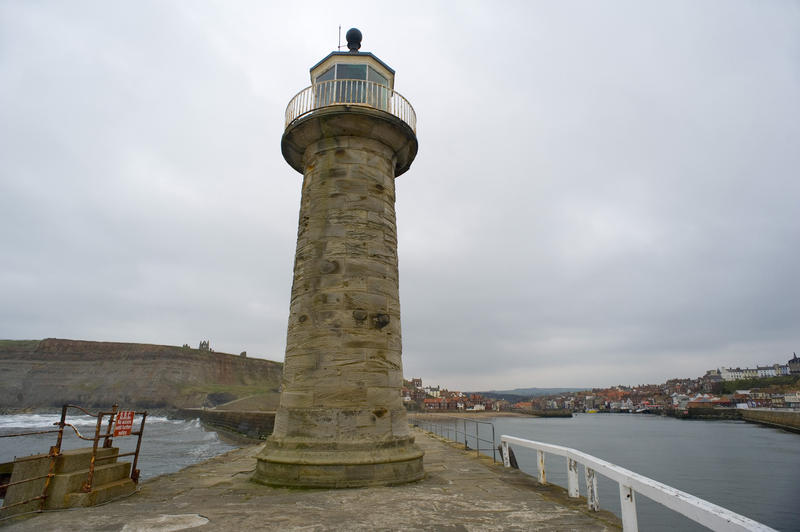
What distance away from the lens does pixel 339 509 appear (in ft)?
15.0

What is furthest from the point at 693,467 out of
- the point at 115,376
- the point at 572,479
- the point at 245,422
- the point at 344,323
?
the point at 115,376

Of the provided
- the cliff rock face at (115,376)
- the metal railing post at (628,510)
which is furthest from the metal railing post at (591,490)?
the cliff rock face at (115,376)

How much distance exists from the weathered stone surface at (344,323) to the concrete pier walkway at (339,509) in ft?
1.37

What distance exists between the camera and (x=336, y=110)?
7426 mm

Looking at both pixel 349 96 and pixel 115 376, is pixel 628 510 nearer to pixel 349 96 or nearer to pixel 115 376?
pixel 349 96

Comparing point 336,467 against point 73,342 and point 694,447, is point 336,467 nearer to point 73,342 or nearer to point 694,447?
point 694,447

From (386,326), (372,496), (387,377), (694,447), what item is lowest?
(694,447)

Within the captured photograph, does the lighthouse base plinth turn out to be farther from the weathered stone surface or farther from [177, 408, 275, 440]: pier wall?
[177, 408, 275, 440]: pier wall

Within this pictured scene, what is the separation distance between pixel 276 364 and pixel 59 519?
112322mm

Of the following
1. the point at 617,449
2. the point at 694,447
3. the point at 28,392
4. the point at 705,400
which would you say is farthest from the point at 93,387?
the point at 705,400

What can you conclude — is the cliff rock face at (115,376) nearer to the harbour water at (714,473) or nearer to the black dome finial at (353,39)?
the harbour water at (714,473)

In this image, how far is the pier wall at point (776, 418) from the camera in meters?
48.6

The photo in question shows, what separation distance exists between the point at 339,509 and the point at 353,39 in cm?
840

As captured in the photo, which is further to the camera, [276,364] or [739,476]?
[276,364]
